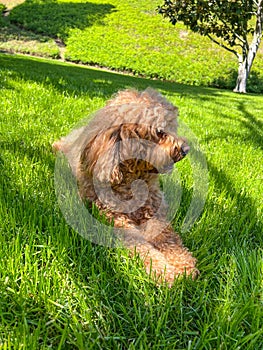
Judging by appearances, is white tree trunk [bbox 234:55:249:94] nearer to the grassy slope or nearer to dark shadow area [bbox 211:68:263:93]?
dark shadow area [bbox 211:68:263:93]

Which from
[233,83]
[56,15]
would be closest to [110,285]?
[233,83]

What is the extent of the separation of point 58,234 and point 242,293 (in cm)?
102

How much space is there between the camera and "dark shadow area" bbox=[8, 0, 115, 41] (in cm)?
2655

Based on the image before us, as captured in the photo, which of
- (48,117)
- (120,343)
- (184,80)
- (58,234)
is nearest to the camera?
(120,343)

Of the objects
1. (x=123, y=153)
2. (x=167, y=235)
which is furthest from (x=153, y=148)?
(x=167, y=235)

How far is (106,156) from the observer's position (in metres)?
2.40

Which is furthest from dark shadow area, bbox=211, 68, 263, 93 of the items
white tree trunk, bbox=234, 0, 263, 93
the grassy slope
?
the grassy slope

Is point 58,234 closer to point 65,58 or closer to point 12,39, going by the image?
point 65,58

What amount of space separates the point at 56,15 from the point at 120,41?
671cm

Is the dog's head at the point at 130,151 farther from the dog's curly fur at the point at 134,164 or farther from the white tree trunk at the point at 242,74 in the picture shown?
the white tree trunk at the point at 242,74

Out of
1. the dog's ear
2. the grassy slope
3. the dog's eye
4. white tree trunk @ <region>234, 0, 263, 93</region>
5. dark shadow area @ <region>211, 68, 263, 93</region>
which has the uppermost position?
white tree trunk @ <region>234, 0, 263, 93</region>

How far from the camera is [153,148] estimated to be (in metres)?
2.49

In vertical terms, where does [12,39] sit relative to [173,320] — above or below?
above

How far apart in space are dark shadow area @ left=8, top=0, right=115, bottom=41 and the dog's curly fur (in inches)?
997
